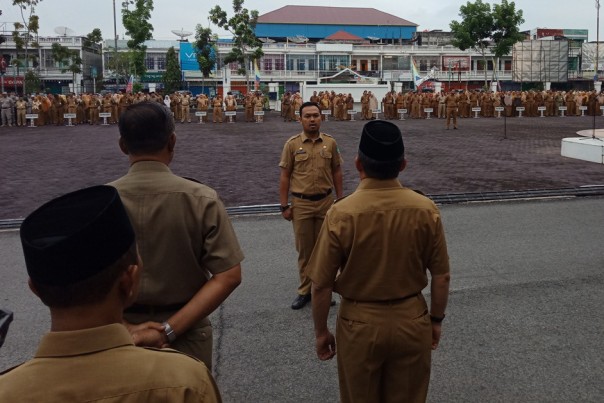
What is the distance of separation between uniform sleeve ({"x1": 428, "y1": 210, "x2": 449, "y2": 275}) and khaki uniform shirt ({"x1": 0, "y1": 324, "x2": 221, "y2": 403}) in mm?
1682

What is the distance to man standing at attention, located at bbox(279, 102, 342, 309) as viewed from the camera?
18.6ft

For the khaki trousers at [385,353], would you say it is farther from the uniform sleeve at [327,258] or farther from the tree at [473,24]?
the tree at [473,24]

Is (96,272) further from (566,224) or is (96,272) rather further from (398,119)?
(398,119)

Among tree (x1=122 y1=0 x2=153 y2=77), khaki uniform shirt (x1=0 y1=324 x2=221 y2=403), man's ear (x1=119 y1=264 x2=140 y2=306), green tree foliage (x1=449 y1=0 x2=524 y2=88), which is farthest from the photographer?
green tree foliage (x1=449 y1=0 x2=524 y2=88)

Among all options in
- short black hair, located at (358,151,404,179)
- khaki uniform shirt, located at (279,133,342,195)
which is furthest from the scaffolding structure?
short black hair, located at (358,151,404,179)

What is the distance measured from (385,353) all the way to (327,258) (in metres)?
0.50

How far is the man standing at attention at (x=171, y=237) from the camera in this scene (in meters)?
2.56

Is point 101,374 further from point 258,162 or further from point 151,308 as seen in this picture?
point 258,162

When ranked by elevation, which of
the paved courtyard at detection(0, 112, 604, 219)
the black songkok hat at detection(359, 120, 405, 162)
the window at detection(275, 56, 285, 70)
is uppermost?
the window at detection(275, 56, 285, 70)

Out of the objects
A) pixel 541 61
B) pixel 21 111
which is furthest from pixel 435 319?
pixel 541 61

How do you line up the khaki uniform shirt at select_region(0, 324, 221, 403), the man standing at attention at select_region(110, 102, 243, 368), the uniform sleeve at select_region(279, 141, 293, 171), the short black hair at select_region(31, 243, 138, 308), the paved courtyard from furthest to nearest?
the paved courtyard → the uniform sleeve at select_region(279, 141, 293, 171) → the man standing at attention at select_region(110, 102, 243, 368) → the short black hair at select_region(31, 243, 138, 308) → the khaki uniform shirt at select_region(0, 324, 221, 403)

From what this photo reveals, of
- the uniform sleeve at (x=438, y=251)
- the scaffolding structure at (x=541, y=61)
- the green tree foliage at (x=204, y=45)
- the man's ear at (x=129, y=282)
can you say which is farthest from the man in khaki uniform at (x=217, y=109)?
the scaffolding structure at (x=541, y=61)

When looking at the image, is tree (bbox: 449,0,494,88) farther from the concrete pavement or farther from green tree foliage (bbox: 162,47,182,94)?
the concrete pavement

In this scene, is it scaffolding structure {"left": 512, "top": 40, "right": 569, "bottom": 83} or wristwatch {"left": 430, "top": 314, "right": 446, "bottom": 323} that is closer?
wristwatch {"left": 430, "top": 314, "right": 446, "bottom": 323}
